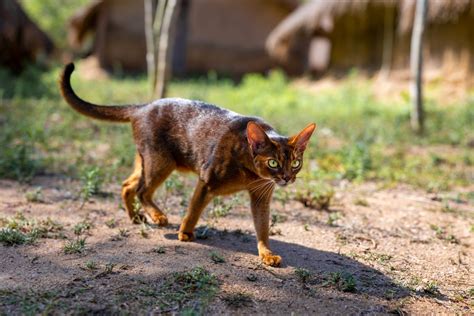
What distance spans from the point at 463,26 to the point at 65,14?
27646 mm

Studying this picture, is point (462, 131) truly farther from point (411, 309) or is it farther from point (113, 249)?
point (113, 249)

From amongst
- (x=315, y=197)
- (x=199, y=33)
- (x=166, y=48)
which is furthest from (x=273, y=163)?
(x=199, y=33)

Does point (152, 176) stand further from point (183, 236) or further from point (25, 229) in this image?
point (25, 229)

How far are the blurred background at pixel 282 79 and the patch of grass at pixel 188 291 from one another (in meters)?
2.63

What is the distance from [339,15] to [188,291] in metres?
11.6

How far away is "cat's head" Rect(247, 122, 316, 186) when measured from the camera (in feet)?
12.6

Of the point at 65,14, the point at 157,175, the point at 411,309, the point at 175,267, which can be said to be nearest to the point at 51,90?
the point at 157,175

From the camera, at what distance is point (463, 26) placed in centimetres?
1194

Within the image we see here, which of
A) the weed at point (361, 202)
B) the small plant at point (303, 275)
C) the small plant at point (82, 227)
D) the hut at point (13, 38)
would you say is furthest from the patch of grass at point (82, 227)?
the hut at point (13, 38)

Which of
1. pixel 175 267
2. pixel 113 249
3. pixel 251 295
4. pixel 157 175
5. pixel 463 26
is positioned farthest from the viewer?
pixel 463 26

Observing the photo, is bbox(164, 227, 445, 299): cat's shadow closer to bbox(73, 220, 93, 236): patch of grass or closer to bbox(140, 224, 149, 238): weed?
bbox(140, 224, 149, 238): weed

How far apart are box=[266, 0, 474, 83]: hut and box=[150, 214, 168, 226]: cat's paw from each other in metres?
8.93

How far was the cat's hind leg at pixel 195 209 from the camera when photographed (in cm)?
421

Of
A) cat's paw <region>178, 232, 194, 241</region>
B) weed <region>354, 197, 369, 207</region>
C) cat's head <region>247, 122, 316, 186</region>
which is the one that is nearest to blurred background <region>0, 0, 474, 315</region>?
weed <region>354, 197, 369, 207</region>
